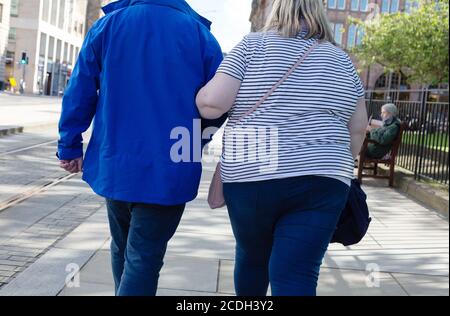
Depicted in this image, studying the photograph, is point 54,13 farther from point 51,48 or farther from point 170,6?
point 170,6

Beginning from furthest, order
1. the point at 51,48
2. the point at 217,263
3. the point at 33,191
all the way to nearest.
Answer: the point at 51,48, the point at 33,191, the point at 217,263

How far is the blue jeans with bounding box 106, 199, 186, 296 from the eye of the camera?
2.57 meters

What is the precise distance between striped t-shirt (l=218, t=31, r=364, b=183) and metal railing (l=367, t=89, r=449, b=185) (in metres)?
6.41

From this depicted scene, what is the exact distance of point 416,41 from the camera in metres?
30.0

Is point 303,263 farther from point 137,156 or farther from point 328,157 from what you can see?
point 137,156

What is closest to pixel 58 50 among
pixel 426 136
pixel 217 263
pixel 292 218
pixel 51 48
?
pixel 51 48

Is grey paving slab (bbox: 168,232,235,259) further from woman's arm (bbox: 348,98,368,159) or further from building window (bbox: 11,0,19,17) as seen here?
building window (bbox: 11,0,19,17)

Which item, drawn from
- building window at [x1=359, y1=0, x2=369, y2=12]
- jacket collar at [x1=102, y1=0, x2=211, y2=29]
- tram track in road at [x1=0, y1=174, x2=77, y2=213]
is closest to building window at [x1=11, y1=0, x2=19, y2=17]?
tram track in road at [x1=0, y1=174, x2=77, y2=213]

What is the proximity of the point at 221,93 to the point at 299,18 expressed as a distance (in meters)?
0.46

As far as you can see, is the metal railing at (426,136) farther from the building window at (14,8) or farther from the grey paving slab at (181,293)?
the building window at (14,8)

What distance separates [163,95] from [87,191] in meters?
5.03

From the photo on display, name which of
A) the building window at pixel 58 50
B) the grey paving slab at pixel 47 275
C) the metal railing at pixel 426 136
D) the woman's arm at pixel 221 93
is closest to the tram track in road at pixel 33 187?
the grey paving slab at pixel 47 275

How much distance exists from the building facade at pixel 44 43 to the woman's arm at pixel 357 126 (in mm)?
33351
